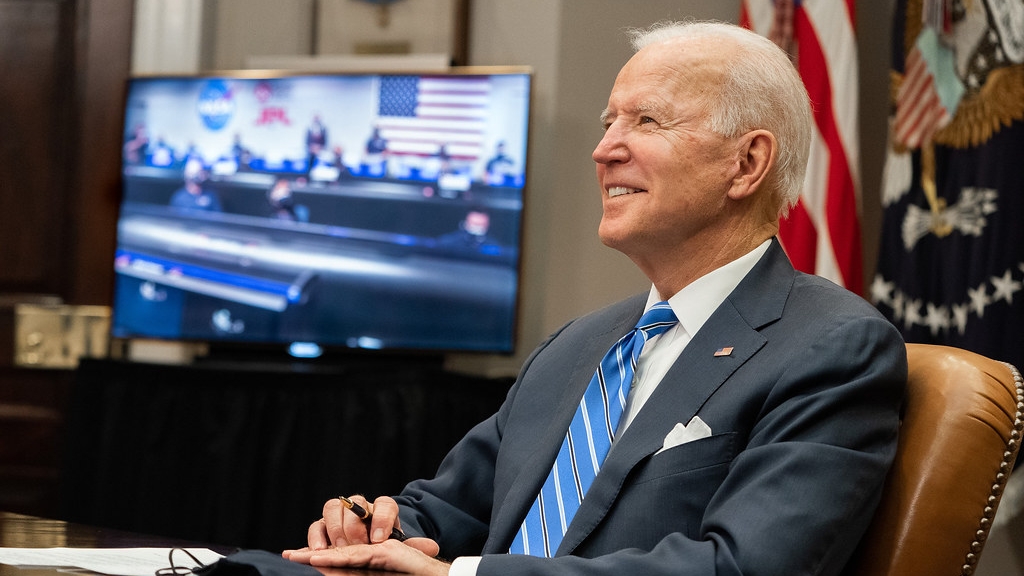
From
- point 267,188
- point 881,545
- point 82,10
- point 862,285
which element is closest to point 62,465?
point 267,188

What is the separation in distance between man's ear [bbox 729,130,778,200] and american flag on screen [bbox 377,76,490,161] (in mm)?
1899

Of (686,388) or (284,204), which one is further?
(284,204)

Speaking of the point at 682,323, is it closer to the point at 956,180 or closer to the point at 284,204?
the point at 956,180

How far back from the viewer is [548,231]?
11.9 ft

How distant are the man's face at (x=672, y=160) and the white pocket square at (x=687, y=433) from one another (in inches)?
13.8

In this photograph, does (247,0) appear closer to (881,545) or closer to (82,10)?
(82,10)

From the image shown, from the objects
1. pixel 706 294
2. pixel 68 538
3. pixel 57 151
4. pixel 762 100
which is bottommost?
pixel 68 538

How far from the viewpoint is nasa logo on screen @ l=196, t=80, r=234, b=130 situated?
3771 mm

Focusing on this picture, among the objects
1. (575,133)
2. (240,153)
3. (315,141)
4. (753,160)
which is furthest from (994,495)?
(240,153)

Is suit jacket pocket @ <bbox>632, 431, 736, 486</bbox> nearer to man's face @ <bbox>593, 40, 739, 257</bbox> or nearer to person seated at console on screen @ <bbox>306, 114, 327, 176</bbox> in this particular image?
man's face @ <bbox>593, 40, 739, 257</bbox>

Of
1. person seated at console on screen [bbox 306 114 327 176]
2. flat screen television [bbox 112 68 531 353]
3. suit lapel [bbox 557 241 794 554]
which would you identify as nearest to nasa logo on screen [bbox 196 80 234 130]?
flat screen television [bbox 112 68 531 353]

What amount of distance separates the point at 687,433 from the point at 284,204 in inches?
98.2

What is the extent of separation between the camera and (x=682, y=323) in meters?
1.59

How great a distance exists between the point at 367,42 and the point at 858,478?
3.02 meters
